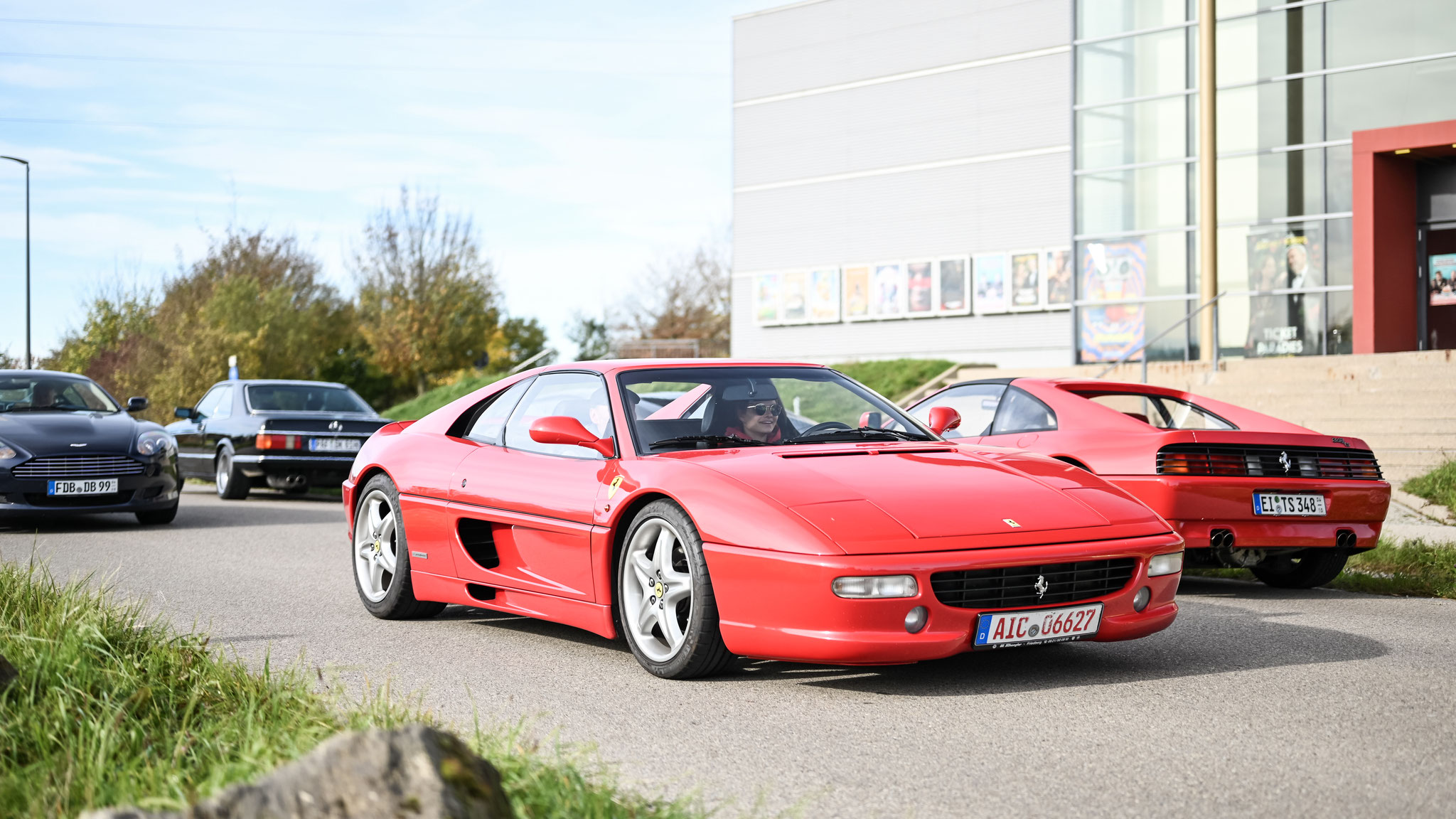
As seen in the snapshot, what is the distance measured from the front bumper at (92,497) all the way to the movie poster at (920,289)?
24.7 meters

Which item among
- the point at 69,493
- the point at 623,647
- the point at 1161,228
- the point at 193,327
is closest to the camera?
the point at 623,647

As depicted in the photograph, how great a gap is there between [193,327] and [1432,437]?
31779 mm

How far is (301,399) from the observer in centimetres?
1803

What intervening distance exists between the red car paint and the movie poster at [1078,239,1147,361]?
19945 mm

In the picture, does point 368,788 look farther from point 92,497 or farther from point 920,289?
point 920,289

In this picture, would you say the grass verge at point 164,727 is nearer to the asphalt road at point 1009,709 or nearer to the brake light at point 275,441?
the asphalt road at point 1009,709

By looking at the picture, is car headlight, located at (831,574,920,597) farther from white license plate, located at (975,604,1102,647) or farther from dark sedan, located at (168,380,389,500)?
dark sedan, located at (168,380,389,500)

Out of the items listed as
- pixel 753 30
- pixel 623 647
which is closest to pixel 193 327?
pixel 753 30

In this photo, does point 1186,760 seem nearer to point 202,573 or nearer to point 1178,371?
point 202,573

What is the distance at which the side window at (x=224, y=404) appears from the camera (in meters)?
17.9

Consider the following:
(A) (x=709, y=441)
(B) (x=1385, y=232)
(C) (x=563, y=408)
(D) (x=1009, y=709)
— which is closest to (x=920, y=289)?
(B) (x=1385, y=232)

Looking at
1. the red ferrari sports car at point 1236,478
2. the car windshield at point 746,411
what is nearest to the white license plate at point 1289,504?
the red ferrari sports car at point 1236,478

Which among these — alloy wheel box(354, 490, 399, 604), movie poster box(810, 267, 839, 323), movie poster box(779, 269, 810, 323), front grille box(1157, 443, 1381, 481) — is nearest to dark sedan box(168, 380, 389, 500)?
alloy wheel box(354, 490, 399, 604)

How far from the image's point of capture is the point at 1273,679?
18.2 feet
